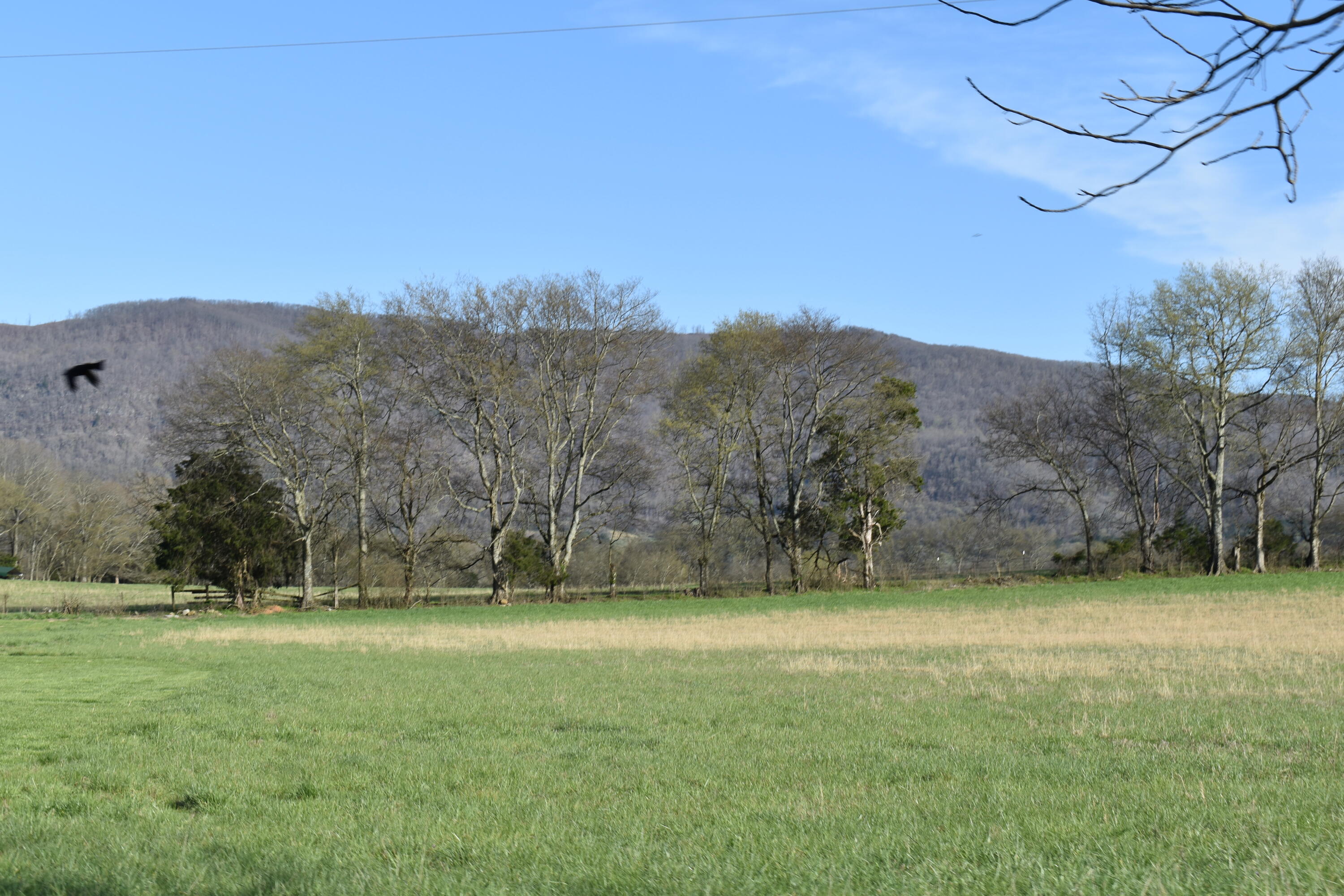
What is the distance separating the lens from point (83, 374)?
640 cm

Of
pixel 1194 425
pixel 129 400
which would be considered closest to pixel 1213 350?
pixel 1194 425

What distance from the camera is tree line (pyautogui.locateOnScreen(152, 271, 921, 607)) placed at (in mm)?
45562

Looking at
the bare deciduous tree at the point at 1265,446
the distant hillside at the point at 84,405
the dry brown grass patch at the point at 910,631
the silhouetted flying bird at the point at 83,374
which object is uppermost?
the distant hillside at the point at 84,405

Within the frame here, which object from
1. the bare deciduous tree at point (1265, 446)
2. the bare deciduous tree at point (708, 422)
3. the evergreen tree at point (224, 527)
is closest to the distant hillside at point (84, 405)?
the evergreen tree at point (224, 527)

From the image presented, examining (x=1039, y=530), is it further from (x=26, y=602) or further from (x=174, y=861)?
(x=174, y=861)

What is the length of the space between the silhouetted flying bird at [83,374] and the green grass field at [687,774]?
281 cm

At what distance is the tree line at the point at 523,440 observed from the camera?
4556cm

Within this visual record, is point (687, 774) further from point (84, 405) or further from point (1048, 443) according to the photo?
point (84, 405)

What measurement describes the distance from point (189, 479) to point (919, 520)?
347 feet

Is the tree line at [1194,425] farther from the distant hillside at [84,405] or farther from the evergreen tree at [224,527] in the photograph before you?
the distant hillside at [84,405]

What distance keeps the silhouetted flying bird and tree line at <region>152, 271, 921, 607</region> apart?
1524 inches

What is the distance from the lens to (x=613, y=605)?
4438cm

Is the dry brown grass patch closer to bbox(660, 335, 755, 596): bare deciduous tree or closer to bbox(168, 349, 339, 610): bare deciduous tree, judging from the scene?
bbox(168, 349, 339, 610): bare deciduous tree

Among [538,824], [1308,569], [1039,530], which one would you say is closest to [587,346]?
[1308,569]
